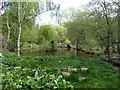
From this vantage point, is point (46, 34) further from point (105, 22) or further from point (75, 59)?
point (105, 22)

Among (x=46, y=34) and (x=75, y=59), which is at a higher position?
(x=46, y=34)

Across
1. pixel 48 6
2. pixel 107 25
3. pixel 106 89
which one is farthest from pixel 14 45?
pixel 106 89

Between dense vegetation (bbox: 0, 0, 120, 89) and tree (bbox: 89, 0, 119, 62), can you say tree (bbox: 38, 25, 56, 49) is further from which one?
tree (bbox: 89, 0, 119, 62)

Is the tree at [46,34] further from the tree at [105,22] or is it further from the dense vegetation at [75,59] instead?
the tree at [105,22]

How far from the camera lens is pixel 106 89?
1.93 metres

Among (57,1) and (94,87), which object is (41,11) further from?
(94,87)

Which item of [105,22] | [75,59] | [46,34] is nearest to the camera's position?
[105,22]

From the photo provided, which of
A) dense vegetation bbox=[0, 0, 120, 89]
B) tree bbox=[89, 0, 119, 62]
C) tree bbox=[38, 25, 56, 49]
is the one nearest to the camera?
dense vegetation bbox=[0, 0, 120, 89]

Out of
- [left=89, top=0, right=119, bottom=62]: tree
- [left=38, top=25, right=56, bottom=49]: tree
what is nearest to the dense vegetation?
[left=89, top=0, right=119, bottom=62]: tree

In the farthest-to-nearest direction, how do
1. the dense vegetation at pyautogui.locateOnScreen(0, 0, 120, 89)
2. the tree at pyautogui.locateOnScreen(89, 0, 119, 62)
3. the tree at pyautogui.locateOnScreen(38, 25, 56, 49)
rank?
1. the tree at pyautogui.locateOnScreen(38, 25, 56, 49)
2. the tree at pyautogui.locateOnScreen(89, 0, 119, 62)
3. the dense vegetation at pyautogui.locateOnScreen(0, 0, 120, 89)

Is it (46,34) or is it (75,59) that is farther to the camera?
(46,34)

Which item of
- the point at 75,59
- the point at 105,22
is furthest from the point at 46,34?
the point at 105,22

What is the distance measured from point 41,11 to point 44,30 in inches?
325

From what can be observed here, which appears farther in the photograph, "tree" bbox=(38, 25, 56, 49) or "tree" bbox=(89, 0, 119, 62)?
"tree" bbox=(38, 25, 56, 49)
